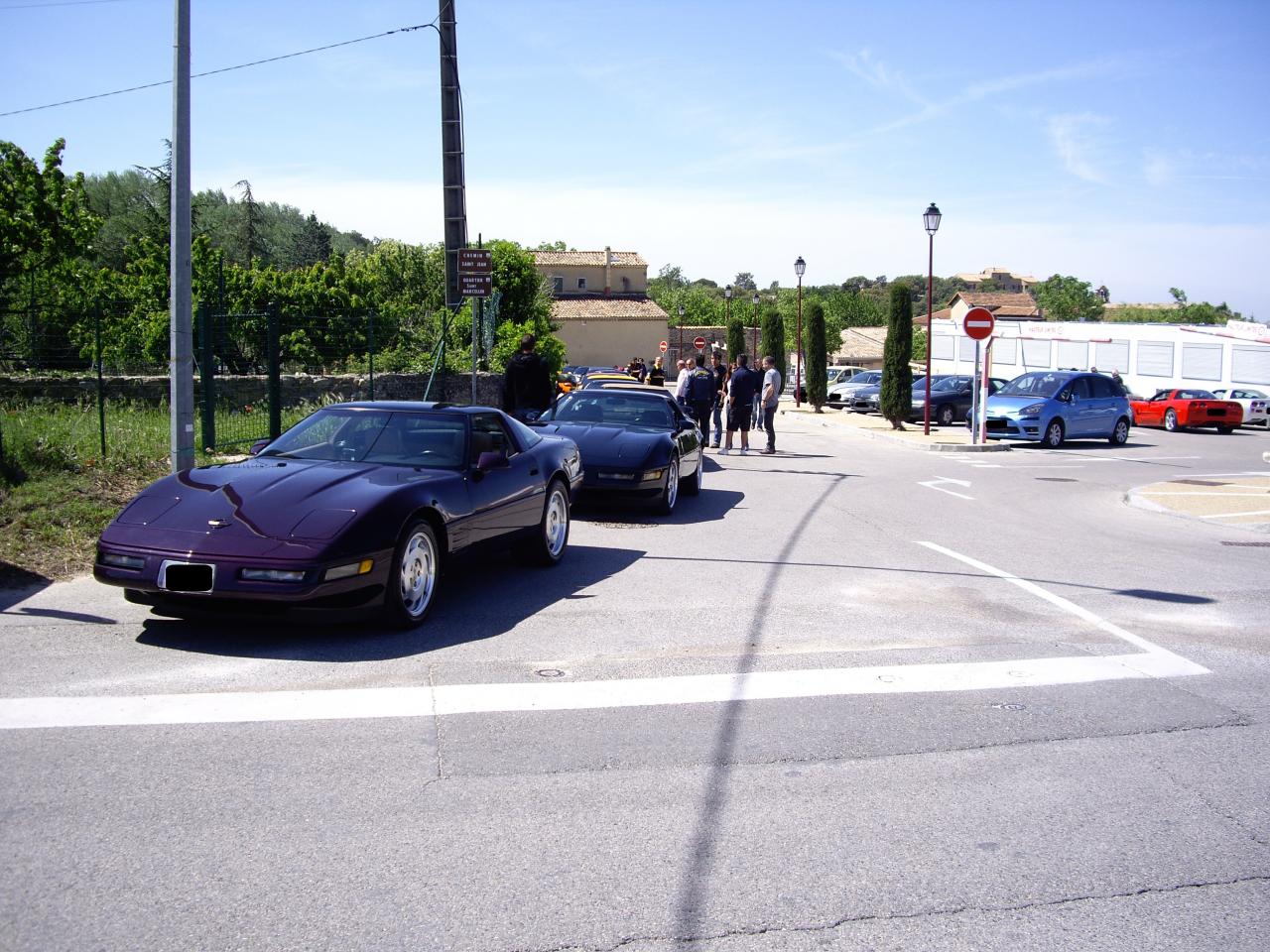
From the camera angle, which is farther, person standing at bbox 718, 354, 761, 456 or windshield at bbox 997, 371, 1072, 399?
windshield at bbox 997, 371, 1072, 399

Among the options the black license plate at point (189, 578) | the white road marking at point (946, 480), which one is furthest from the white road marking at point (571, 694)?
the white road marking at point (946, 480)

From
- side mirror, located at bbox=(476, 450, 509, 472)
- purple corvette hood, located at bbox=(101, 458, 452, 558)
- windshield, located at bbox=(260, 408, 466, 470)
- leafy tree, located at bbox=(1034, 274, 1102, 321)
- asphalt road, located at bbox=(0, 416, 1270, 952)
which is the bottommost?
asphalt road, located at bbox=(0, 416, 1270, 952)

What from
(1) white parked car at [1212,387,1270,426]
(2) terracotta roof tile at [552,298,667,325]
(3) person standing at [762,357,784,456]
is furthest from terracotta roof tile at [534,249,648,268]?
(3) person standing at [762,357,784,456]

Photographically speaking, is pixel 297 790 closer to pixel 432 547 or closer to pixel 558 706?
pixel 558 706

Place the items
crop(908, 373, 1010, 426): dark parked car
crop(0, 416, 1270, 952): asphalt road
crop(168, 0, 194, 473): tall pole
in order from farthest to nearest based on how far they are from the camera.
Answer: crop(908, 373, 1010, 426): dark parked car < crop(168, 0, 194, 473): tall pole < crop(0, 416, 1270, 952): asphalt road

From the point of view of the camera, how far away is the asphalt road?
3518 millimetres

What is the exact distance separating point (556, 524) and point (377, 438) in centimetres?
194

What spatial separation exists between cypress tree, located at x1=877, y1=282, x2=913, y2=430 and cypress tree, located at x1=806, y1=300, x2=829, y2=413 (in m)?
8.28

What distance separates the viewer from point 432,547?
720 cm

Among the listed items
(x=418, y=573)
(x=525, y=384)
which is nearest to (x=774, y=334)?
(x=525, y=384)

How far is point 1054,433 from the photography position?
86.5 feet

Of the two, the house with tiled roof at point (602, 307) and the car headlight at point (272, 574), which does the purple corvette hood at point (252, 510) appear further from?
the house with tiled roof at point (602, 307)

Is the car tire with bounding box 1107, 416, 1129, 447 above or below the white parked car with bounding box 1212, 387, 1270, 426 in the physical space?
below

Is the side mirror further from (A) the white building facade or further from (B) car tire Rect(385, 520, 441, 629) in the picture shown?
(A) the white building facade
